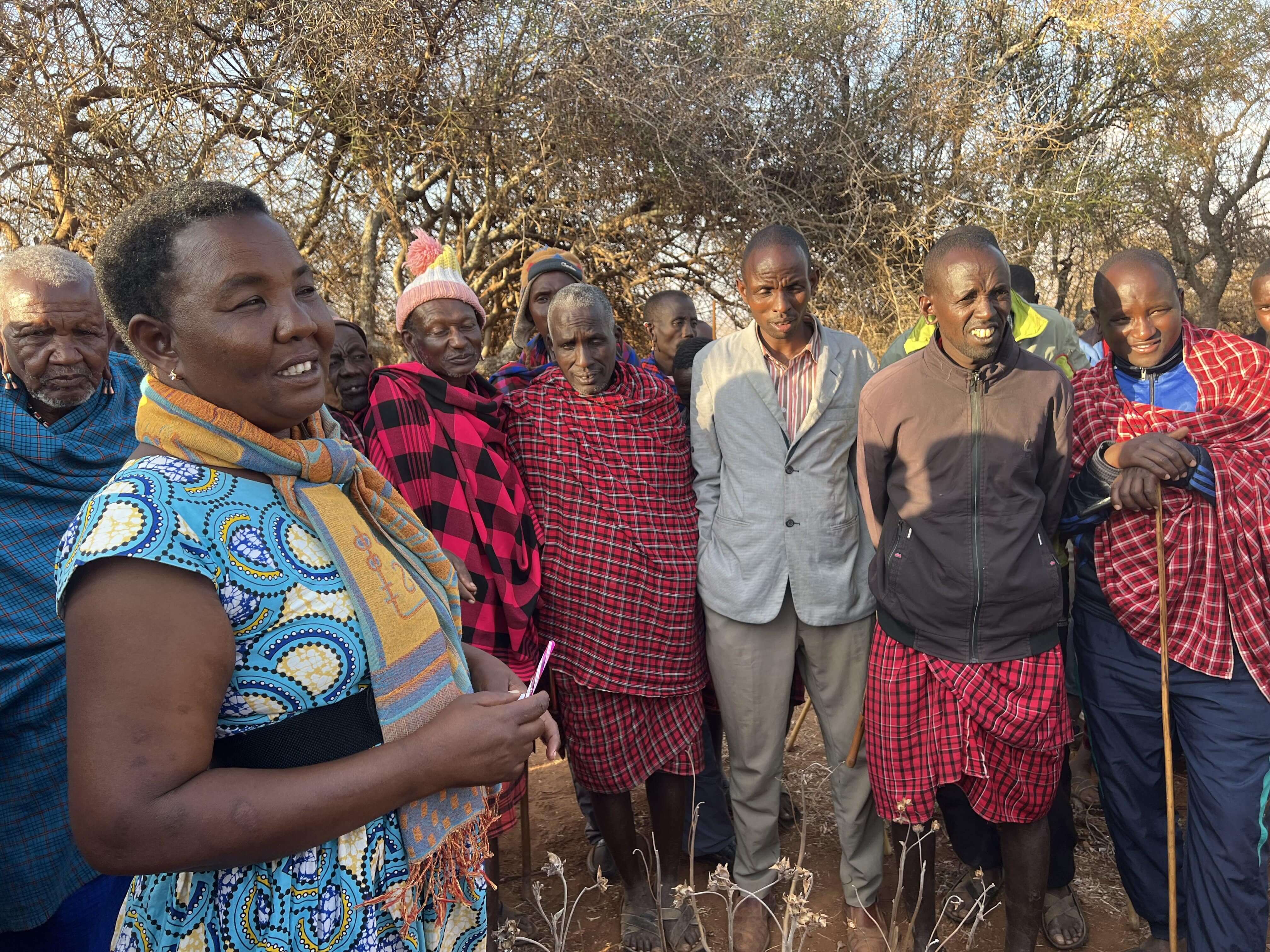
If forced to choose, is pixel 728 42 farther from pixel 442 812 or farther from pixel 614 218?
pixel 442 812

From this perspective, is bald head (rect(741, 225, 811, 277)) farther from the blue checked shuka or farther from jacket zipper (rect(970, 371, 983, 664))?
the blue checked shuka

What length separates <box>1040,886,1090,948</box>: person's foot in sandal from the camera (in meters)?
2.90

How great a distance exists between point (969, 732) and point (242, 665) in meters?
2.15

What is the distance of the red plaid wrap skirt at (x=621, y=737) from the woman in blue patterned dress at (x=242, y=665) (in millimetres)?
1616

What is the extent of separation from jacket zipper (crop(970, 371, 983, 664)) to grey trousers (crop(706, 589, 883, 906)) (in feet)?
1.46

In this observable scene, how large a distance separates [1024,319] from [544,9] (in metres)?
4.87

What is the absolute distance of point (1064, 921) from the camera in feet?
9.62

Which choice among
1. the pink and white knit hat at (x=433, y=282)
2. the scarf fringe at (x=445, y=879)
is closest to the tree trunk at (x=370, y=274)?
the pink and white knit hat at (x=433, y=282)

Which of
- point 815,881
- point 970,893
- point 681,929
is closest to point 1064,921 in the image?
point 970,893

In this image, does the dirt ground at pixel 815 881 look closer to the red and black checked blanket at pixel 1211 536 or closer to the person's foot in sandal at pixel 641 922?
the person's foot in sandal at pixel 641 922

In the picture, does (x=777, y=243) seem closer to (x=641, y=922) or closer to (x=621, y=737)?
(x=621, y=737)

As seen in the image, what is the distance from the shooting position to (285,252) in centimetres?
125

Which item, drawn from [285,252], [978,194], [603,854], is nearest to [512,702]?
[285,252]

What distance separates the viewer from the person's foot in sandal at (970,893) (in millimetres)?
3057
